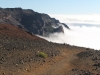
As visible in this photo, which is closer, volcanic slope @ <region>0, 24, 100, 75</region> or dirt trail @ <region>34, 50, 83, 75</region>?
volcanic slope @ <region>0, 24, 100, 75</region>

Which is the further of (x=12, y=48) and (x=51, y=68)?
(x=12, y=48)

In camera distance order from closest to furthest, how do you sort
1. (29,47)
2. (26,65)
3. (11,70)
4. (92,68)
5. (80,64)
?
(11,70), (26,65), (92,68), (80,64), (29,47)

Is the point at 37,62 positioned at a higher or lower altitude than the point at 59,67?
higher

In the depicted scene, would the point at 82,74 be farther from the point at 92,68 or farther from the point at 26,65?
the point at 26,65

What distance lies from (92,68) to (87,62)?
4.00 meters

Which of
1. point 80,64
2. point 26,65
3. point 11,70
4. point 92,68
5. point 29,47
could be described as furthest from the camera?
point 29,47

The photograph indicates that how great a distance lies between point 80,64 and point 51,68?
6.16 m

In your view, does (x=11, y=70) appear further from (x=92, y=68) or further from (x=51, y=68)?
(x=92, y=68)

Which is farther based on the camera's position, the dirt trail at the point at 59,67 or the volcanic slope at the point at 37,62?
the dirt trail at the point at 59,67

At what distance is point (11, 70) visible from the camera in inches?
1185

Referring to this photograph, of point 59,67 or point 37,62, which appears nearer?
point 59,67

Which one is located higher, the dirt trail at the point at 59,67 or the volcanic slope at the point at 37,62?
the volcanic slope at the point at 37,62

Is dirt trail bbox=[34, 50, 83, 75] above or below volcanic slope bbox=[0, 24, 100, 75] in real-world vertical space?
below

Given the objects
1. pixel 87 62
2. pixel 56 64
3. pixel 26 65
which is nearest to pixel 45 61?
pixel 56 64
